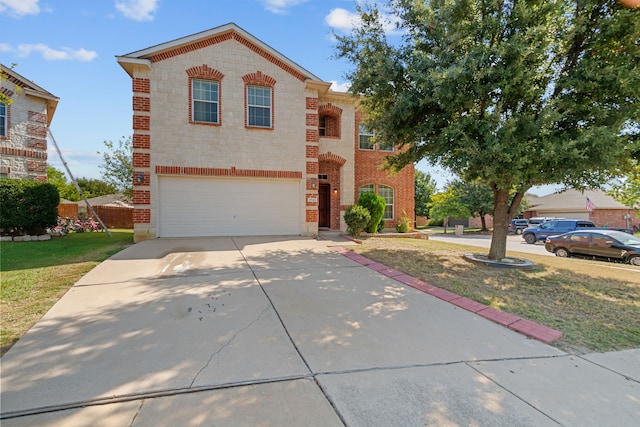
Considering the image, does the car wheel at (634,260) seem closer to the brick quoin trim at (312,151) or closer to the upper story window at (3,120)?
the brick quoin trim at (312,151)

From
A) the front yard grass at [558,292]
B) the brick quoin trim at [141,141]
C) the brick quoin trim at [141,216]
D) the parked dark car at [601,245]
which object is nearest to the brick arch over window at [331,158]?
the front yard grass at [558,292]

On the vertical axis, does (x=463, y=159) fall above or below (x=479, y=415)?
above

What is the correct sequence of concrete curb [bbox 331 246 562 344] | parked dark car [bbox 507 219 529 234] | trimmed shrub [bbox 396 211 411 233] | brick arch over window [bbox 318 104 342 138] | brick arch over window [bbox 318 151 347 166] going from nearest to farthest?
1. concrete curb [bbox 331 246 562 344]
2. brick arch over window [bbox 318 151 347 166]
3. brick arch over window [bbox 318 104 342 138]
4. trimmed shrub [bbox 396 211 411 233]
5. parked dark car [bbox 507 219 529 234]

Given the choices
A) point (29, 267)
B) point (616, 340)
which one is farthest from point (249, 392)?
point (29, 267)

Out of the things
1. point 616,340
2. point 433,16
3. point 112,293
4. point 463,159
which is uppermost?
point 433,16

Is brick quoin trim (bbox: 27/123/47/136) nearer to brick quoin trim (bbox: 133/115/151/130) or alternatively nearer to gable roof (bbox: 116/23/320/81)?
gable roof (bbox: 116/23/320/81)

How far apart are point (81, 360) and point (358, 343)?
290cm

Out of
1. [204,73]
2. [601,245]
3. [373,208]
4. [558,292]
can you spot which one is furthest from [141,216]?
[601,245]

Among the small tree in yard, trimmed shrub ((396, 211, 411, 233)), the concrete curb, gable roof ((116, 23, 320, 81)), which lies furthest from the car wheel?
the small tree in yard

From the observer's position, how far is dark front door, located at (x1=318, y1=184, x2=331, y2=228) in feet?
53.0

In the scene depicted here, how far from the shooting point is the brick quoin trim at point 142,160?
36.7 ft

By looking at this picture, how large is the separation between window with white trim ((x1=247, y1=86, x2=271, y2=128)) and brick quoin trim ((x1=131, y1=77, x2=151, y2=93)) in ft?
11.8

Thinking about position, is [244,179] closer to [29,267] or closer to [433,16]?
[29,267]

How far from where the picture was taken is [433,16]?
7.69 meters
